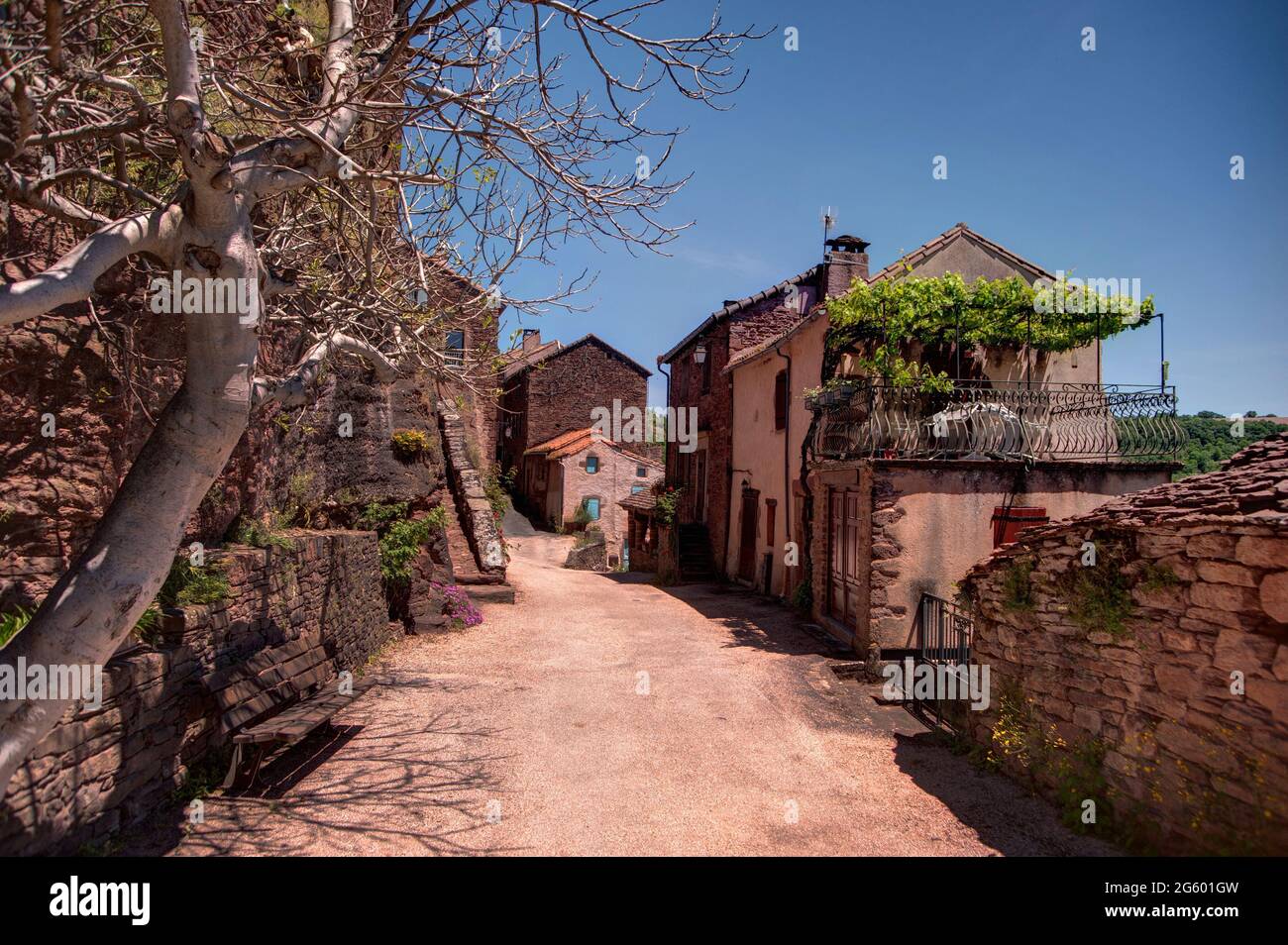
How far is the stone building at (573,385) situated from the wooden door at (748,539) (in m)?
19.7

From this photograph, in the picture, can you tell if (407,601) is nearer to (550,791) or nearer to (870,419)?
(550,791)

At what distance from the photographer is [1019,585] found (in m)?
6.91

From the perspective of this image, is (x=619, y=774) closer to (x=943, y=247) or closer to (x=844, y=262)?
(x=943, y=247)

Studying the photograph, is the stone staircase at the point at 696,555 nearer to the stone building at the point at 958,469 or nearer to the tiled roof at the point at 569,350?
the stone building at the point at 958,469

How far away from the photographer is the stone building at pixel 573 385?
39.9m

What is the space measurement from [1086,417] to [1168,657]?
8.25 metres

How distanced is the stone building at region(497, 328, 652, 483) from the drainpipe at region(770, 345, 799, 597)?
22.8 metres

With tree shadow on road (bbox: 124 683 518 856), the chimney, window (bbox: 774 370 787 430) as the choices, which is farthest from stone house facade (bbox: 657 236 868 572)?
tree shadow on road (bbox: 124 683 518 856)

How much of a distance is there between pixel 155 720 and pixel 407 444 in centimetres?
823

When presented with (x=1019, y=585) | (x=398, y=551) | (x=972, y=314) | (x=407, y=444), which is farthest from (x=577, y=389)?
(x=1019, y=585)

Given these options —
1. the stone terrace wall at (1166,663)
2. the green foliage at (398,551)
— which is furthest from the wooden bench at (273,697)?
the stone terrace wall at (1166,663)

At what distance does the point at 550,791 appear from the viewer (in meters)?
6.39

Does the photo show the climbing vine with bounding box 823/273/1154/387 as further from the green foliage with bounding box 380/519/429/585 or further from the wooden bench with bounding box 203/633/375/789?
the wooden bench with bounding box 203/633/375/789
